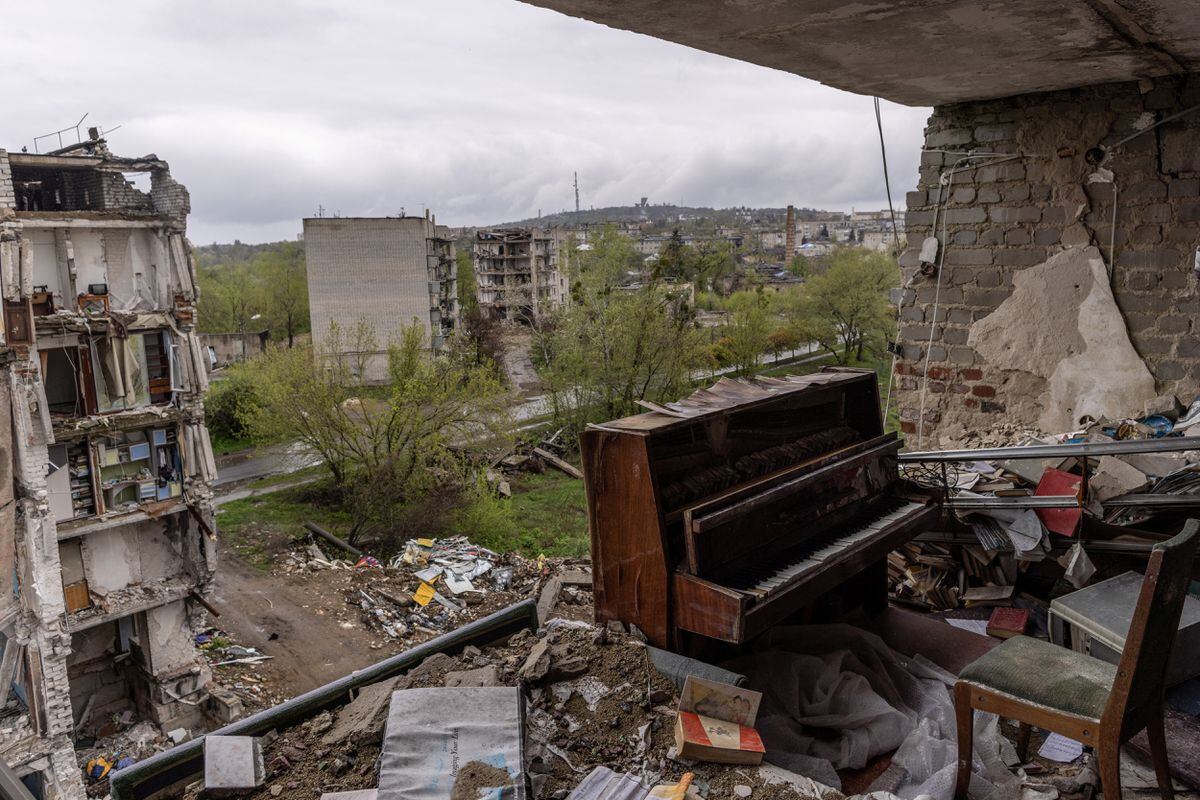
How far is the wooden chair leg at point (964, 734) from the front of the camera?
2.95 m

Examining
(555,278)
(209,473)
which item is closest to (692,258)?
(555,278)

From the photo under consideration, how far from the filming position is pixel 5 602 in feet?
34.9

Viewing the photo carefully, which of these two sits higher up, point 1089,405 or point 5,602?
point 1089,405

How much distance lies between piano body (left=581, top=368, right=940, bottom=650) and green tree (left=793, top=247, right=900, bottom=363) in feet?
93.0

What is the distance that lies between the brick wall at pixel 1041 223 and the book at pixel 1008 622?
1830mm

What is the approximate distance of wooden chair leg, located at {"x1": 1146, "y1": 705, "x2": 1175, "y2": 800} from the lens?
281 cm

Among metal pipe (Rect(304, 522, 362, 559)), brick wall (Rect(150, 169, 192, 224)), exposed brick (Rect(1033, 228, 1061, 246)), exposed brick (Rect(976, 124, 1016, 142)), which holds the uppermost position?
brick wall (Rect(150, 169, 192, 224))

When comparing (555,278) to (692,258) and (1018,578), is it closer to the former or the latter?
(692,258)

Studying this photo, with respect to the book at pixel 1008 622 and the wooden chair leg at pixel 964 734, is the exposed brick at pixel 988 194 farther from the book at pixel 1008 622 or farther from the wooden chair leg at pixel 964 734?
the wooden chair leg at pixel 964 734

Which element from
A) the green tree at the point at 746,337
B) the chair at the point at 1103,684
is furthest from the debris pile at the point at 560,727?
the green tree at the point at 746,337

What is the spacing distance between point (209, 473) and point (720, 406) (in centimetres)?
1149

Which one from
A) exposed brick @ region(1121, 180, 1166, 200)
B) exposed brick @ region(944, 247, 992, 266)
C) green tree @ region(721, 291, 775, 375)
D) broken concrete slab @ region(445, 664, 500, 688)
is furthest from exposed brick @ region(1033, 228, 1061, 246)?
green tree @ region(721, 291, 775, 375)

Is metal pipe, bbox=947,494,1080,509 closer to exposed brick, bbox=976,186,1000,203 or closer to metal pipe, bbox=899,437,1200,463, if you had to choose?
metal pipe, bbox=899,437,1200,463

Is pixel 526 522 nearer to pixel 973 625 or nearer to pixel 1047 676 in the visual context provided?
pixel 973 625
